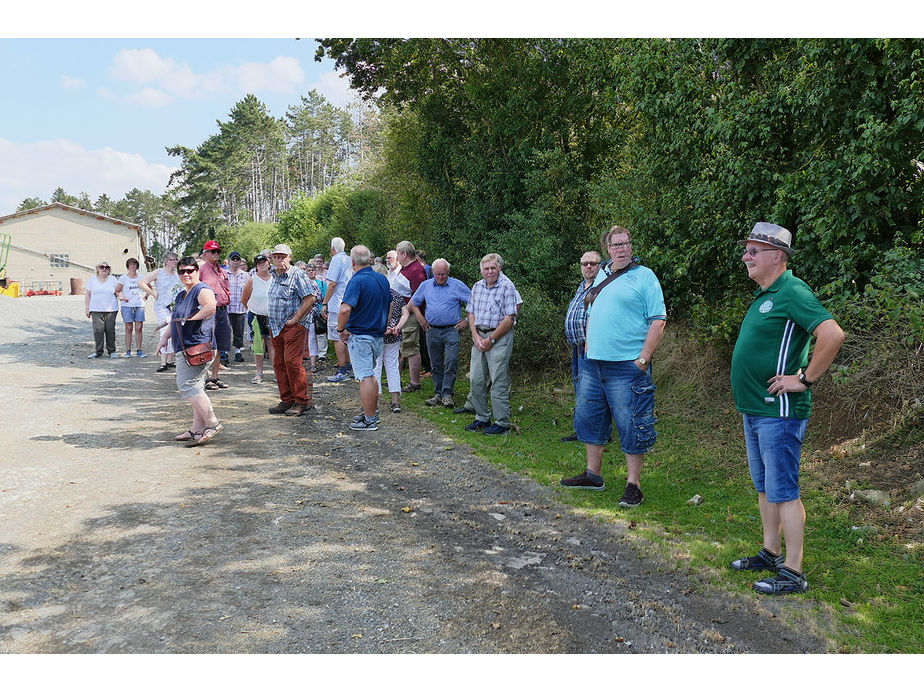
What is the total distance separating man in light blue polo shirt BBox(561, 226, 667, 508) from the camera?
5.60m

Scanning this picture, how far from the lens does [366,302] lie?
27.7 ft

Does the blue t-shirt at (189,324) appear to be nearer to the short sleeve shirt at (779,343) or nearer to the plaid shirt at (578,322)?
the plaid shirt at (578,322)

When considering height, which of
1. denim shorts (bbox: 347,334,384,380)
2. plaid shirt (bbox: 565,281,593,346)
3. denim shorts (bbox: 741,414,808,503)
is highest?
plaid shirt (bbox: 565,281,593,346)

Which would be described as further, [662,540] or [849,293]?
[849,293]

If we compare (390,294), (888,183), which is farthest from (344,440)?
(888,183)

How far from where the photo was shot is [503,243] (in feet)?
41.5

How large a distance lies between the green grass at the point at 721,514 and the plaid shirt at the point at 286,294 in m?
2.40

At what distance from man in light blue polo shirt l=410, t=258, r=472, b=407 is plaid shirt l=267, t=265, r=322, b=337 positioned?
1.69 m

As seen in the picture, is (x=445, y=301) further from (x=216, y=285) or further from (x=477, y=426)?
(x=216, y=285)

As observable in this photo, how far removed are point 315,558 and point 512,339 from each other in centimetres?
444

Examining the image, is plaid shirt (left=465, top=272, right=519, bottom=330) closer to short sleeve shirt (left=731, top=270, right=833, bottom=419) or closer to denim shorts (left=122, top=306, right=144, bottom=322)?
short sleeve shirt (left=731, top=270, right=833, bottom=419)

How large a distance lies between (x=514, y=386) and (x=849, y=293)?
5.46 meters

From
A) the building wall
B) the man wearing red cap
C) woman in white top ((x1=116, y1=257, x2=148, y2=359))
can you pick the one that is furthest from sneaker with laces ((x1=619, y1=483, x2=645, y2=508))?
the building wall

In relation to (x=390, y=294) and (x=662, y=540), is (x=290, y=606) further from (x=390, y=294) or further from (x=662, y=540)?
(x=390, y=294)
